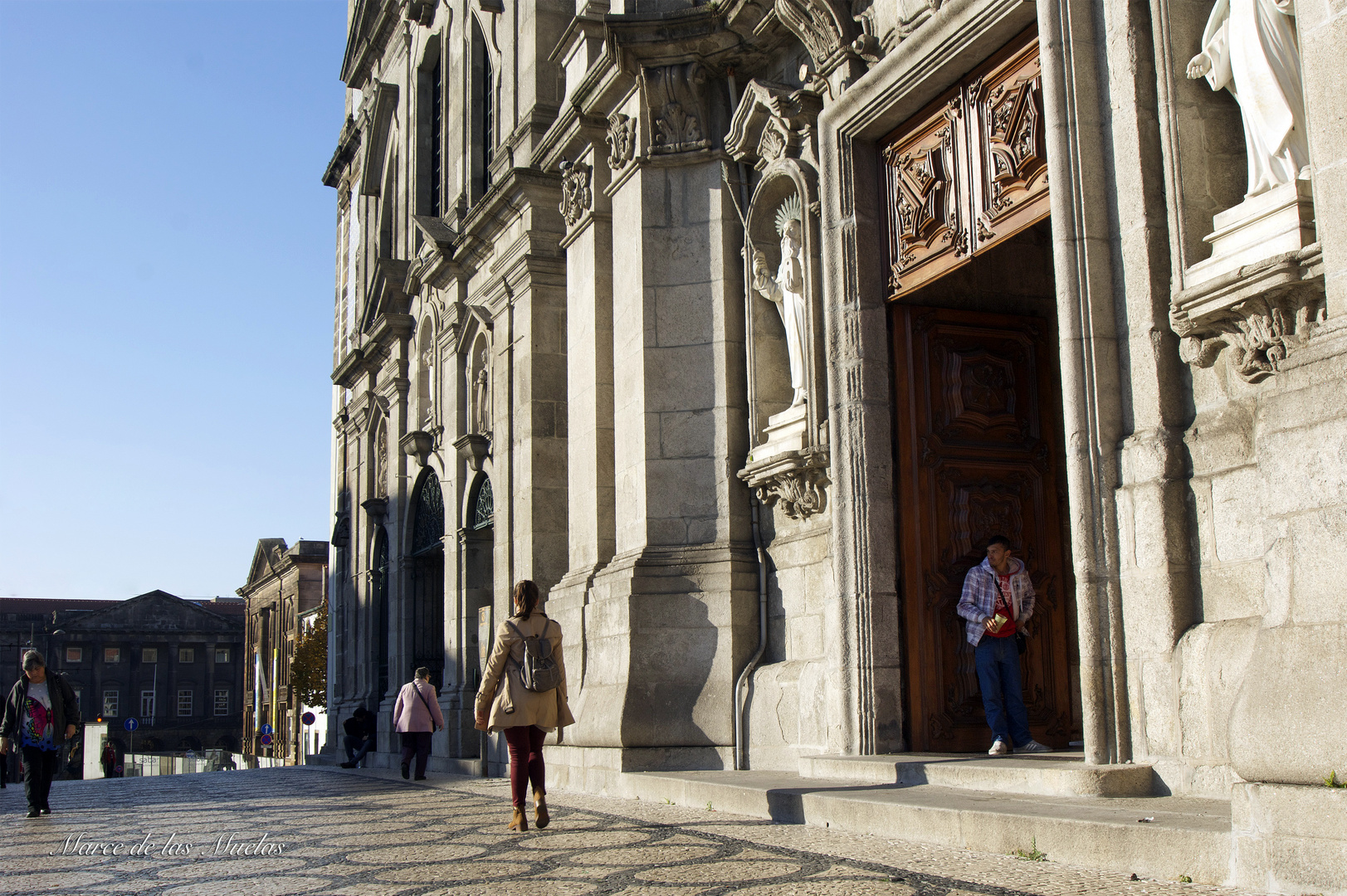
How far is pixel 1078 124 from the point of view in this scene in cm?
723

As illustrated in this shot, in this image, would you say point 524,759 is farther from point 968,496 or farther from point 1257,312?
point 1257,312

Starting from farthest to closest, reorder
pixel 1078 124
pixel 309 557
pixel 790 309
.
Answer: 1. pixel 309 557
2. pixel 790 309
3. pixel 1078 124

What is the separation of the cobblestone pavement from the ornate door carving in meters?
4.11

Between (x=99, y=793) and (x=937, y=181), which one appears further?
(x=99, y=793)

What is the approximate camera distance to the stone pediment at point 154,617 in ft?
310

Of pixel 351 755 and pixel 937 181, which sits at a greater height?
pixel 937 181

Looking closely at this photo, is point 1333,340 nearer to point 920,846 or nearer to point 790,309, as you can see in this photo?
point 920,846

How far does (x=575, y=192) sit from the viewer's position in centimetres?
1414

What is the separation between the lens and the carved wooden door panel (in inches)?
373

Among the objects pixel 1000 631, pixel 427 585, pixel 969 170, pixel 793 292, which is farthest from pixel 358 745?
pixel 969 170

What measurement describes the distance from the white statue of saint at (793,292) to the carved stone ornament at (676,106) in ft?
4.94

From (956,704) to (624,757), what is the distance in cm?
295

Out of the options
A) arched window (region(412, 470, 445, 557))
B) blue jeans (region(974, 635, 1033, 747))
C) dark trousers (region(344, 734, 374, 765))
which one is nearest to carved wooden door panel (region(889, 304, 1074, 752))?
blue jeans (region(974, 635, 1033, 747))

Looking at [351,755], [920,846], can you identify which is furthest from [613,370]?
[351,755]
